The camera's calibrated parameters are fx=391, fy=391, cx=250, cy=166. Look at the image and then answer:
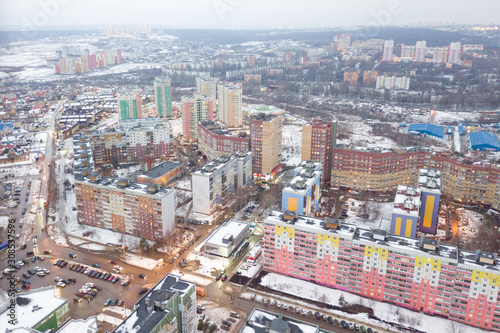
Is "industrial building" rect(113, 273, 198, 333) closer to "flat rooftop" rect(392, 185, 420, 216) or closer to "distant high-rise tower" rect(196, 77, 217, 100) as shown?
"flat rooftop" rect(392, 185, 420, 216)

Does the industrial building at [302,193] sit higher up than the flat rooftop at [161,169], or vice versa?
the industrial building at [302,193]

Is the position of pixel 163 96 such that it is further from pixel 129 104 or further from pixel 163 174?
pixel 163 174

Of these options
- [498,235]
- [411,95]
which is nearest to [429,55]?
[411,95]

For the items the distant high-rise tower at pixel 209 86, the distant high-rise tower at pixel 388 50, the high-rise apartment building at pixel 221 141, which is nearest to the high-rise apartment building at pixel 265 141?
the high-rise apartment building at pixel 221 141

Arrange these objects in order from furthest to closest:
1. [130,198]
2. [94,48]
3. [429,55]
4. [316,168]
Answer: [94,48] < [429,55] < [316,168] < [130,198]

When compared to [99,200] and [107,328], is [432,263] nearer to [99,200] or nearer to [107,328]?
[107,328]

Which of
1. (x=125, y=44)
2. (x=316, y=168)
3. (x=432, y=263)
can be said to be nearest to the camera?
(x=432, y=263)

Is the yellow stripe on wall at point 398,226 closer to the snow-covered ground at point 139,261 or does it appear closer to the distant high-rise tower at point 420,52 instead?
the snow-covered ground at point 139,261
